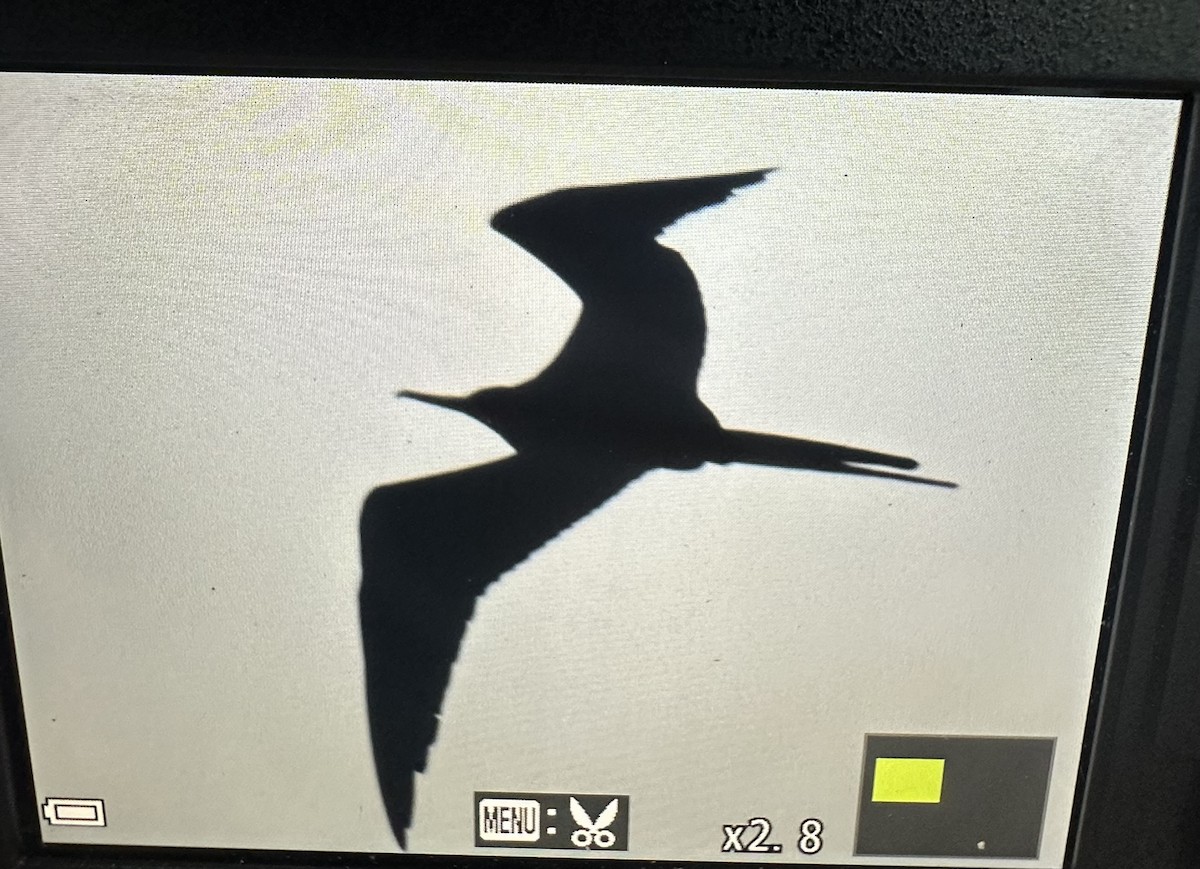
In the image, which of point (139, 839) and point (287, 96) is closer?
point (287, 96)

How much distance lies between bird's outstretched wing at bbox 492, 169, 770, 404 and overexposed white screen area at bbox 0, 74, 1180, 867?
1 cm

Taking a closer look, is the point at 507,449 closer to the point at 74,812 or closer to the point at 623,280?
the point at 623,280

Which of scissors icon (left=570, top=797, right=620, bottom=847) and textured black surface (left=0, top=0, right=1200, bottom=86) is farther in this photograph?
scissors icon (left=570, top=797, right=620, bottom=847)

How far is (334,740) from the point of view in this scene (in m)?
0.58

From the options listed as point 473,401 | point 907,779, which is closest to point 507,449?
point 473,401

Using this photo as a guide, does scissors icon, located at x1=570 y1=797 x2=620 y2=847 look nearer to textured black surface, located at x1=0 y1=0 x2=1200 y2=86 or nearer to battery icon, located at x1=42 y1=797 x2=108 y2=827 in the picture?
battery icon, located at x1=42 y1=797 x2=108 y2=827

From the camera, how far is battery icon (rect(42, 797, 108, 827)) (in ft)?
1.98

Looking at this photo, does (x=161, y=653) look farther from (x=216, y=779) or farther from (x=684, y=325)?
(x=684, y=325)

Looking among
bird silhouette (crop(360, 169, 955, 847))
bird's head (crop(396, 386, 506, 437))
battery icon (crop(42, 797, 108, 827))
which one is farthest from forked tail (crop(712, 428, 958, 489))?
battery icon (crop(42, 797, 108, 827))

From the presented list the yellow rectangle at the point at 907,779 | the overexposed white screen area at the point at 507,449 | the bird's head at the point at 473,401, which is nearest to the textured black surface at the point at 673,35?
the overexposed white screen area at the point at 507,449

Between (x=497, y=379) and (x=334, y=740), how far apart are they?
0.27 meters

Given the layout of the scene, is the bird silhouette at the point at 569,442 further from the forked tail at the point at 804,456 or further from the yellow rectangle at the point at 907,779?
the yellow rectangle at the point at 907,779

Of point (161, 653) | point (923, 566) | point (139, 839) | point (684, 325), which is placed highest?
point (684, 325)

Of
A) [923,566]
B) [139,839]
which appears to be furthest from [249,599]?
[923,566]
